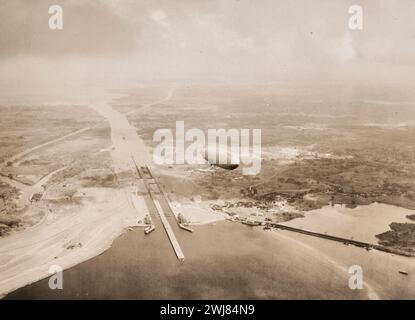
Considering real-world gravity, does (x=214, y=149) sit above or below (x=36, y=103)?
below

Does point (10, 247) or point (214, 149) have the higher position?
point (214, 149)

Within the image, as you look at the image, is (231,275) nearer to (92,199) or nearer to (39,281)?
(39,281)

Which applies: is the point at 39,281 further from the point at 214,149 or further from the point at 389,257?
the point at 389,257

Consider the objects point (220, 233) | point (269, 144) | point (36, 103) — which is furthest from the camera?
point (36, 103)

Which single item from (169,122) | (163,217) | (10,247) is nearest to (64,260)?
(10,247)

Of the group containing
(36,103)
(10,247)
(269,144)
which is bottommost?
(10,247)
